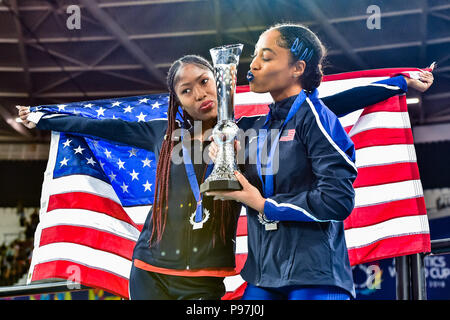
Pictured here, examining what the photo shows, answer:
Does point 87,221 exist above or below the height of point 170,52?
below

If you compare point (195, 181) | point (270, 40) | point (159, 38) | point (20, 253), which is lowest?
point (195, 181)

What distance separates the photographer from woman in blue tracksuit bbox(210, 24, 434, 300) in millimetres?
1197

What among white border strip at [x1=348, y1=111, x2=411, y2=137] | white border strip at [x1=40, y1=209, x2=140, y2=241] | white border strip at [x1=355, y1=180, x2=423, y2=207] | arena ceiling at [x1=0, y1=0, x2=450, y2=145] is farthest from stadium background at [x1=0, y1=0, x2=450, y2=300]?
white border strip at [x1=40, y1=209, x2=140, y2=241]

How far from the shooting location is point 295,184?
1.27m

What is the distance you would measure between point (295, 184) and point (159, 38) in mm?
4465

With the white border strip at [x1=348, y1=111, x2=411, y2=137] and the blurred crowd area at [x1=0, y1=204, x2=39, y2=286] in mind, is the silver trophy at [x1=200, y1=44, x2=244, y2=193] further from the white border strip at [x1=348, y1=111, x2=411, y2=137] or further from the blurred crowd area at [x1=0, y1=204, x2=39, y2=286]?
the blurred crowd area at [x1=0, y1=204, x2=39, y2=286]

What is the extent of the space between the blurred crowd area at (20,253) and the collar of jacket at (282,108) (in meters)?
6.16

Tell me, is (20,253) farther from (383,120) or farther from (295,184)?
(295,184)

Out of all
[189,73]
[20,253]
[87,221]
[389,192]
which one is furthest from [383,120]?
[20,253]

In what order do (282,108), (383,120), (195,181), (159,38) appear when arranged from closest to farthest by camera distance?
(282,108) → (195,181) → (383,120) → (159,38)

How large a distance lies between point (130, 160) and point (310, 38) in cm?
94

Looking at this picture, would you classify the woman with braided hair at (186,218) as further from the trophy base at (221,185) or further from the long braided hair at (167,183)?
the trophy base at (221,185)

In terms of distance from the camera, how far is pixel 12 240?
7.40 metres

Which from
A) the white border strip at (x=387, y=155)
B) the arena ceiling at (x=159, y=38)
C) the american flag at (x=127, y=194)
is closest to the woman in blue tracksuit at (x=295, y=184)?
the american flag at (x=127, y=194)
